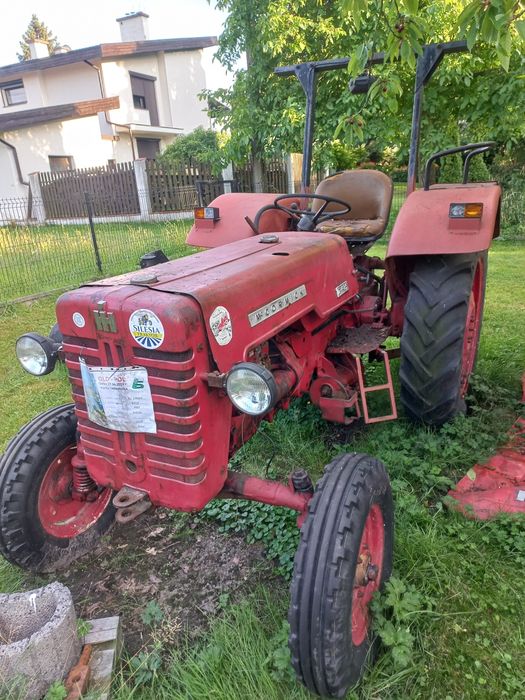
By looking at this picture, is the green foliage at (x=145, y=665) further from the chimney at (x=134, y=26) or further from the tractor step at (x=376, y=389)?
the chimney at (x=134, y=26)

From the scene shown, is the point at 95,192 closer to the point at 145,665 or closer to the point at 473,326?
the point at 473,326

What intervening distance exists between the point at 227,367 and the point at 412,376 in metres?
1.34

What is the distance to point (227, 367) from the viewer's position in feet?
5.59

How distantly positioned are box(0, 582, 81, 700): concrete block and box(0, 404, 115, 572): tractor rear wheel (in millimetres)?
277

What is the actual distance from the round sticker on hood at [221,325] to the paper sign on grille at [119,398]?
25cm

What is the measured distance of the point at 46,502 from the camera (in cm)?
214

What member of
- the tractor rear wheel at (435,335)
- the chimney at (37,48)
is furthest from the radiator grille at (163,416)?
the chimney at (37,48)

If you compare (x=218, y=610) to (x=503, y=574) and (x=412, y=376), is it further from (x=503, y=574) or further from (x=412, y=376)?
(x=412, y=376)

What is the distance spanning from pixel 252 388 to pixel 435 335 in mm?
1410

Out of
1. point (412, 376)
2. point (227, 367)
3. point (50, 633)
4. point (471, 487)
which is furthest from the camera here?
point (412, 376)

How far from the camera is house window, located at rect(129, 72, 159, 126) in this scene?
20938 mm

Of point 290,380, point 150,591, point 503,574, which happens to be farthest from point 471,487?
point 150,591

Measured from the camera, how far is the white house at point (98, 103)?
17.3m

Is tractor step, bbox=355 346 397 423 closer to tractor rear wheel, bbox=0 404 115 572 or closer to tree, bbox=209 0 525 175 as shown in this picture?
tractor rear wheel, bbox=0 404 115 572
